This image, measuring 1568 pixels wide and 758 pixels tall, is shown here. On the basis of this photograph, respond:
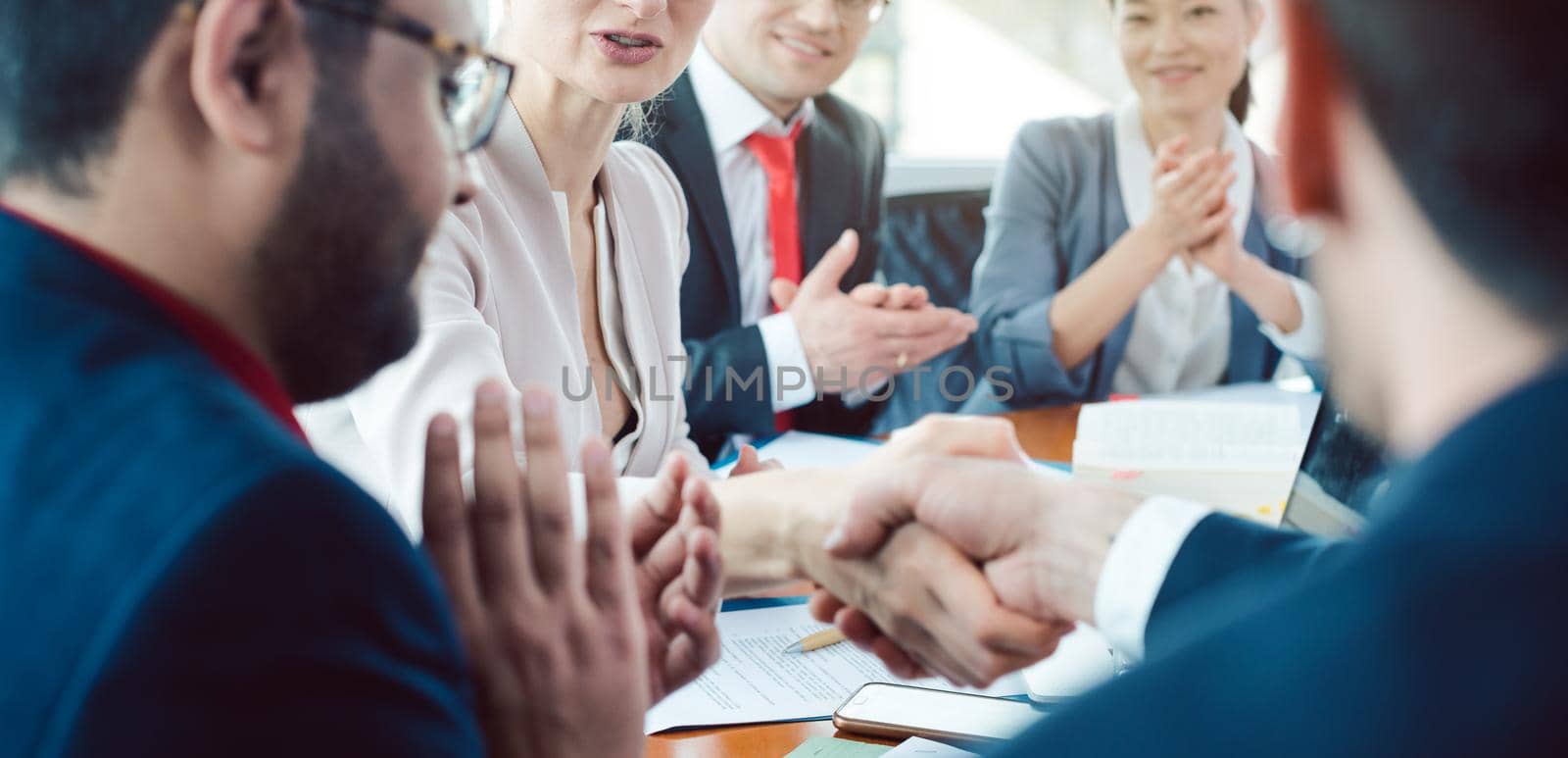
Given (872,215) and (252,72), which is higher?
(252,72)

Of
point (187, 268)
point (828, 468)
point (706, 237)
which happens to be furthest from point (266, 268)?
point (706, 237)

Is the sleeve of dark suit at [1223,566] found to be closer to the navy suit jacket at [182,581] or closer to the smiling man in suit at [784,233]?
the navy suit jacket at [182,581]

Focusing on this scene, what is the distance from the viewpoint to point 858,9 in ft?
8.84

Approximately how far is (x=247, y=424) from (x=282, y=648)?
11 centimetres

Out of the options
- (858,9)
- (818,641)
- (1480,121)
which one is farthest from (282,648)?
(858,9)

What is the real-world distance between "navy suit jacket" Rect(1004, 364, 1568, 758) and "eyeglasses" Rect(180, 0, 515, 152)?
1.60 ft

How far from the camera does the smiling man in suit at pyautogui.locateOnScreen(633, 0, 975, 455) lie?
2.16m

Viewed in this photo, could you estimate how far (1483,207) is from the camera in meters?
0.47

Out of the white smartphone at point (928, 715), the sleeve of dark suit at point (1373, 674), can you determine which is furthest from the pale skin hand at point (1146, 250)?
the sleeve of dark suit at point (1373, 674)

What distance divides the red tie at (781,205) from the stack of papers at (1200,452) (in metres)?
0.92

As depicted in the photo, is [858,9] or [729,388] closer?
[729,388]

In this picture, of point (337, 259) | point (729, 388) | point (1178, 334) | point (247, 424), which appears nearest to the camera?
point (247, 424)

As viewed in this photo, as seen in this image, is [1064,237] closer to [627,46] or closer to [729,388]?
[729,388]

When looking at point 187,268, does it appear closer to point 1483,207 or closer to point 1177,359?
point 1483,207
